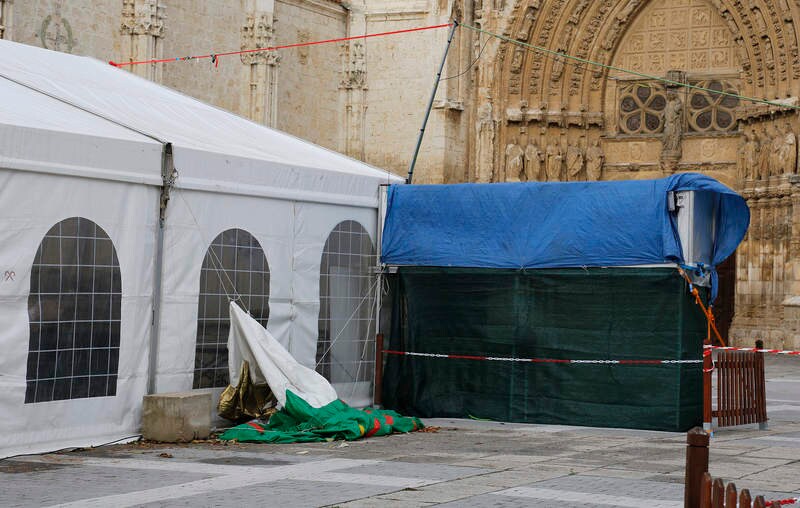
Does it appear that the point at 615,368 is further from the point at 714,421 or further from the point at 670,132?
the point at 670,132

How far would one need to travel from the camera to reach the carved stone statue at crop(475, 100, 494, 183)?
1124 inches

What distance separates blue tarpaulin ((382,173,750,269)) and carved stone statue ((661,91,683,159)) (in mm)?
14641

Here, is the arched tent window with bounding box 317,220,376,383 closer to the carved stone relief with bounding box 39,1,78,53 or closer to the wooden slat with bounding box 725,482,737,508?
the wooden slat with bounding box 725,482,737,508

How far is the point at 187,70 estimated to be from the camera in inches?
1008

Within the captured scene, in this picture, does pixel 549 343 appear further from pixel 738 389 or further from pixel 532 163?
pixel 532 163

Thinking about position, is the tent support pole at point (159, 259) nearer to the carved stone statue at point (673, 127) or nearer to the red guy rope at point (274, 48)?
the red guy rope at point (274, 48)

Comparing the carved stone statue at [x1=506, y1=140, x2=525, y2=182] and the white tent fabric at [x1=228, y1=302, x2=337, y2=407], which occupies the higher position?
the carved stone statue at [x1=506, y1=140, x2=525, y2=182]

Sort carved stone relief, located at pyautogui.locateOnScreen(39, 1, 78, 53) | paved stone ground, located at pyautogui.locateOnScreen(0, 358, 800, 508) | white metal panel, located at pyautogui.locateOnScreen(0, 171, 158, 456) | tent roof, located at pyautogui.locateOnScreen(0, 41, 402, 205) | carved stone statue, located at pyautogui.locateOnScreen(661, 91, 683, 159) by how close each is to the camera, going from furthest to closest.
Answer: carved stone statue, located at pyautogui.locateOnScreen(661, 91, 683, 159) < carved stone relief, located at pyautogui.locateOnScreen(39, 1, 78, 53) < tent roof, located at pyautogui.locateOnScreen(0, 41, 402, 205) < white metal panel, located at pyautogui.locateOnScreen(0, 171, 158, 456) < paved stone ground, located at pyautogui.locateOnScreen(0, 358, 800, 508)

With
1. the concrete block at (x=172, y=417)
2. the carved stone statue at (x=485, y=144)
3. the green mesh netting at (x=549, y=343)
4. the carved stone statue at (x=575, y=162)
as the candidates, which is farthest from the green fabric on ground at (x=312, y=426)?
the carved stone statue at (x=575, y=162)

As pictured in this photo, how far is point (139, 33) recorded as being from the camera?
2417cm

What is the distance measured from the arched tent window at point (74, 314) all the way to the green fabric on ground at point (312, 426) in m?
1.34

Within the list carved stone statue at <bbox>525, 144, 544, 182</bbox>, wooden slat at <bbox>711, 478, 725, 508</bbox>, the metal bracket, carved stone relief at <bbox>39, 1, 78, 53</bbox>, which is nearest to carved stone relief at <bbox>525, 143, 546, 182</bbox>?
carved stone statue at <bbox>525, 144, 544, 182</bbox>

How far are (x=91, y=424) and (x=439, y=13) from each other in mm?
19982

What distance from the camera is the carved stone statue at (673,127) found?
27609 millimetres
